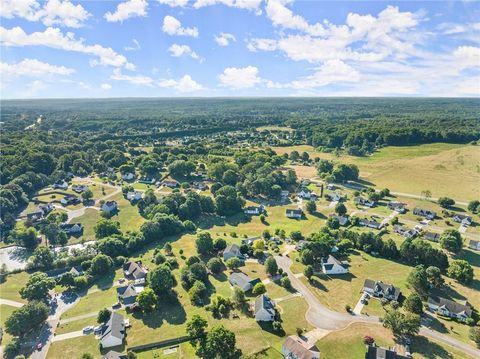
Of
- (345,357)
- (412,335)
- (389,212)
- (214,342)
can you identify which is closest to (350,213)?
(389,212)

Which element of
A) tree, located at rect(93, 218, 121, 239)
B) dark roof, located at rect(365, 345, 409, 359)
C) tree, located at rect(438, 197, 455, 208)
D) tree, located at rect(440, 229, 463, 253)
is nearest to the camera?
dark roof, located at rect(365, 345, 409, 359)

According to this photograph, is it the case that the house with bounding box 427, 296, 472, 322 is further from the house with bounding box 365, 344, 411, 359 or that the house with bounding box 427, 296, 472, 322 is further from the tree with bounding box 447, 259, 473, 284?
the house with bounding box 365, 344, 411, 359

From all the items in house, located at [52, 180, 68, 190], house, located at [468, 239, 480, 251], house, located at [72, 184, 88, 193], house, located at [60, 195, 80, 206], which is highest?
house, located at [52, 180, 68, 190]

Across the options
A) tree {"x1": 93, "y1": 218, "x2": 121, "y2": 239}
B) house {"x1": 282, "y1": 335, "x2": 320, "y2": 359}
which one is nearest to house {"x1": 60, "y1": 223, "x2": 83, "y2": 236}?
tree {"x1": 93, "y1": 218, "x2": 121, "y2": 239}

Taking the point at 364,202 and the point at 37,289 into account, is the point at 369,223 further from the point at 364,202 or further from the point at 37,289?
the point at 37,289

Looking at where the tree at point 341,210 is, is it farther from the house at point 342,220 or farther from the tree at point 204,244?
the tree at point 204,244

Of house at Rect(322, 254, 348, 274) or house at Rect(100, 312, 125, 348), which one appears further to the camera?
house at Rect(322, 254, 348, 274)

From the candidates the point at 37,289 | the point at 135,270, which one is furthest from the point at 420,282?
the point at 37,289
